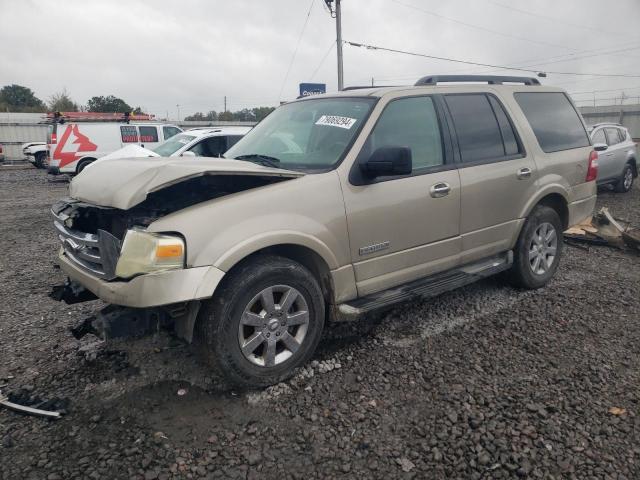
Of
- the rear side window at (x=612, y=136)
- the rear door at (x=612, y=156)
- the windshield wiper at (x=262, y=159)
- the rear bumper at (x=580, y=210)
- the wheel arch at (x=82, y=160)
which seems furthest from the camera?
the wheel arch at (x=82, y=160)

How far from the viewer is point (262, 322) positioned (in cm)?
296

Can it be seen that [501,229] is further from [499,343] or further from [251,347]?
[251,347]

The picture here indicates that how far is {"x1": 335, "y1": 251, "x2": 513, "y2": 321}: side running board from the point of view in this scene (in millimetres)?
3324

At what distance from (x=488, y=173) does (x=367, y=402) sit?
226 centimetres

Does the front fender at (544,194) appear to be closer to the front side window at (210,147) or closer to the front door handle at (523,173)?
the front door handle at (523,173)

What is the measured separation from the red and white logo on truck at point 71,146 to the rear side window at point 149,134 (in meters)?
1.82

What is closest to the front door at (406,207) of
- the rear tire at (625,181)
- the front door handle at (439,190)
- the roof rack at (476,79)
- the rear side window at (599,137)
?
the front door handle at (439,190)

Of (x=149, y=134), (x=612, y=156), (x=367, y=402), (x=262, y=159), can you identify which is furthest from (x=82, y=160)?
(x=367, y=402)

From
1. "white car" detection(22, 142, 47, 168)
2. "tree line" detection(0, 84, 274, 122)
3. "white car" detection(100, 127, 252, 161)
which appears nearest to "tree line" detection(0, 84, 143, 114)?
"tree line" detection(0, 84, 274, 122)

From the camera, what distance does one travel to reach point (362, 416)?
9.05ft

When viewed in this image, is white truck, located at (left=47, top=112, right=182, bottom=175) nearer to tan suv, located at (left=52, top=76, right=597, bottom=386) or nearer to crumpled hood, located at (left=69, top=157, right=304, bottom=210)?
crumpled hood, located at (left=69, top=157, right=304, bottom=210)

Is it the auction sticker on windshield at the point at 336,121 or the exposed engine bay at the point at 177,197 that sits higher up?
the auction sticker on windshield at the point at 336,121

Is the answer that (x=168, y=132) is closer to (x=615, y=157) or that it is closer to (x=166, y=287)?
(x=615, y=157)

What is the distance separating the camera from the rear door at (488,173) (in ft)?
13.0
